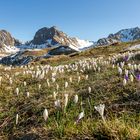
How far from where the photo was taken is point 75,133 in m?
6.05

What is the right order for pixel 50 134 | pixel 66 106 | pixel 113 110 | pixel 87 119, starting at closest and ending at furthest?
pixel 50 134, pixel 87 119, pixel 113 110, pixel 66 106

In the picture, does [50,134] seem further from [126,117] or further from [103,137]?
[126,117]

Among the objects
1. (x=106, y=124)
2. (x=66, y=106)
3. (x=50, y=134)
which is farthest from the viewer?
(x=66, y=106)

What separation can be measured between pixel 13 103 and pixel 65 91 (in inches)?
59.7

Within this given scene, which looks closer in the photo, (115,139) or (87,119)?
(115,139)

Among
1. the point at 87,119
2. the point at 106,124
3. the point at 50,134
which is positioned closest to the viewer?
the point at 106,124

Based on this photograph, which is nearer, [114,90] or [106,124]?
[106,124]


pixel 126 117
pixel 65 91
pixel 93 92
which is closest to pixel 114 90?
pixel 93 92

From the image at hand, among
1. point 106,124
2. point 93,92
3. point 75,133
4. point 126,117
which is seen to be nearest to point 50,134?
point 75,133

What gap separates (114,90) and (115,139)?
390 cm

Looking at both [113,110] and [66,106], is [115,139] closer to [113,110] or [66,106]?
[113,110]

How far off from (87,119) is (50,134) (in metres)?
0.92

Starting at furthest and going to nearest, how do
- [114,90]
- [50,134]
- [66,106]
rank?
1. [114,90]
2. [66,106]
3. [50,134]

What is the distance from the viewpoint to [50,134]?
641 cm
